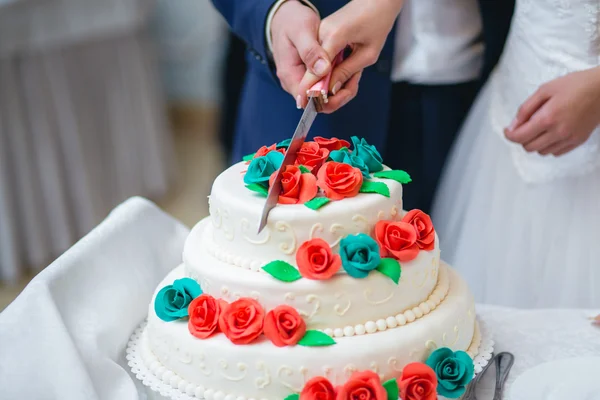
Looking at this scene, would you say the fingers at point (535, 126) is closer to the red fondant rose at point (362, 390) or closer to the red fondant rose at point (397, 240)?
the red fondant rose at point (397, 240)

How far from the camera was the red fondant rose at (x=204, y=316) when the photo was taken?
100 centimetres

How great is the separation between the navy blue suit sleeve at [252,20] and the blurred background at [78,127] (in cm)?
179

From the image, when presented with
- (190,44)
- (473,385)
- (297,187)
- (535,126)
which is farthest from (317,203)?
(190,44)

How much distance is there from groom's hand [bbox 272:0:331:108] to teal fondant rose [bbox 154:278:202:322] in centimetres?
40

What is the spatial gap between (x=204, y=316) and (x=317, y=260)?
7.3 inches

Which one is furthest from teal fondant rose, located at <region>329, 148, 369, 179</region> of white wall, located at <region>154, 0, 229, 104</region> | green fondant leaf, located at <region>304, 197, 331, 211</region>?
white wall, located at <region>154, 0, 229, 104</region>

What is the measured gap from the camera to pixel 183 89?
206 inches

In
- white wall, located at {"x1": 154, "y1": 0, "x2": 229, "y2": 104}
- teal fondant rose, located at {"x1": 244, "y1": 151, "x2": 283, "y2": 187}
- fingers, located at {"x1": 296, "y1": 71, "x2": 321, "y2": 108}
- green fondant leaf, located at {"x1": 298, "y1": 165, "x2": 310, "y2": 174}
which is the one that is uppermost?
fingers, located at {"x1": 296, "y1": 71, "x2": 321, "y2": 108}

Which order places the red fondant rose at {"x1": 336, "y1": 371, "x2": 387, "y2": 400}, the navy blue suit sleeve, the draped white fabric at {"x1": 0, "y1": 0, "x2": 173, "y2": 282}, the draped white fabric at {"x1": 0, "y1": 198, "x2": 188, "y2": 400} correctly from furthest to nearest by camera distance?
the draped white fabric at {"x1": 0, "y1": 0, "x2": 173, "y2": 282}, the navy blue suit sleeve, the draped white fabric at {"x1": 0, "y1": 198, "x2": 188, "y2": 400}, the red fondant rose at {"x1": 336, "y1": 371, "x2": 387, "y2": 400}

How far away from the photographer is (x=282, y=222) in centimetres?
99

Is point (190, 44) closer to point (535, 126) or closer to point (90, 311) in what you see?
point (535, 126)

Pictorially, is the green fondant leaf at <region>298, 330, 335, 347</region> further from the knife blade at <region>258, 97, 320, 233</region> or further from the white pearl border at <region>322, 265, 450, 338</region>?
the knife blade at <region>258, 97, 320, 233</region>

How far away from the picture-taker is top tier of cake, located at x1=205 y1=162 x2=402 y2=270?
0.99 meters

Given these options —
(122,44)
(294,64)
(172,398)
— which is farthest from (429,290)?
(122,44)
